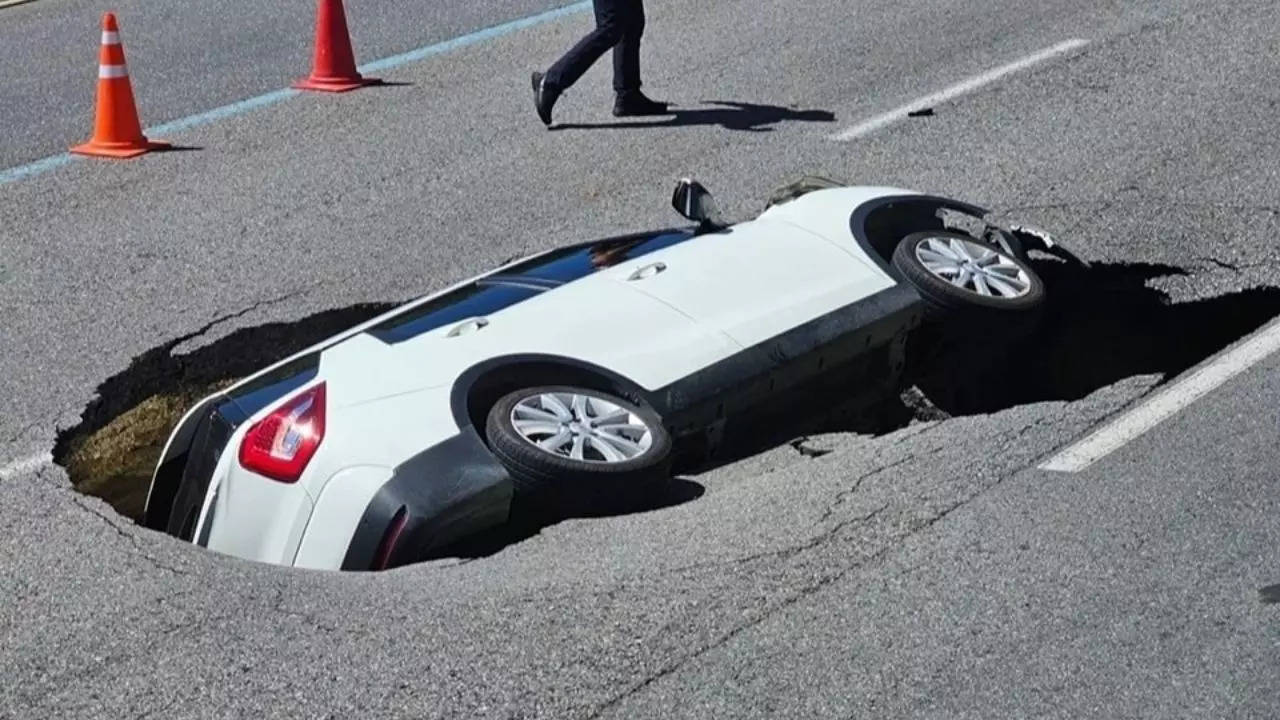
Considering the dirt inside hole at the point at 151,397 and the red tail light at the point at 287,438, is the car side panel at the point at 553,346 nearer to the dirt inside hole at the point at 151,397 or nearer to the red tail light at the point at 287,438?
the red tail light at the point at 287,438

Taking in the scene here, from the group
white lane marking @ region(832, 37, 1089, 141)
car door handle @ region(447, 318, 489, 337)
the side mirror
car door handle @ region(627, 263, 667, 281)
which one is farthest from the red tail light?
white lane marking @ region(832, 37, 1089, 141)

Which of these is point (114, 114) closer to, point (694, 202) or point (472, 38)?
point (472, 38)

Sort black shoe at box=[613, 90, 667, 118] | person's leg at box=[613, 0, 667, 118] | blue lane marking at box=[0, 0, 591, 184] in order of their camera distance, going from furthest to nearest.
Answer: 1. black shoe at box=[613, 90, 667, 118]
2. person's leg at box=[613, 0, 667, 118]
3. blue lane marking at box=[0, 0, 591, 184]

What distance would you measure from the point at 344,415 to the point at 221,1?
9.95 metres

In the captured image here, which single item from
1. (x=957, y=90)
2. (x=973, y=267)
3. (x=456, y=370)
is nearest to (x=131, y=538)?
(x=456, y=370)

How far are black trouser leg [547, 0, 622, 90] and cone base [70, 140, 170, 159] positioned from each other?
7.99ft

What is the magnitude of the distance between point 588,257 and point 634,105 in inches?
176

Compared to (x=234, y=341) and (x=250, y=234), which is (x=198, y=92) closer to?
(x=250, y=234)

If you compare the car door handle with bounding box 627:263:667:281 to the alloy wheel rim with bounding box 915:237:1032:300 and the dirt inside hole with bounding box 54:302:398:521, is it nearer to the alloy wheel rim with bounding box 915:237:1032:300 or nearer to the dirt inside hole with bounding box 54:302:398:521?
the alloy wheel rim with bounding box 915:237:1032:300

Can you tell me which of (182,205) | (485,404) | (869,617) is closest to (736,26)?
(182,205)

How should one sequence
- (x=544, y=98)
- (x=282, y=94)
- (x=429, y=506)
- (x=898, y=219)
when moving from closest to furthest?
(x=429, y=506), (x=898, y=219), (x=544, y=98), (x=282, y=94)

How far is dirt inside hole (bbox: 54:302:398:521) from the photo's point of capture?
25.4ft

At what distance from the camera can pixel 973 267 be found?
7.65m

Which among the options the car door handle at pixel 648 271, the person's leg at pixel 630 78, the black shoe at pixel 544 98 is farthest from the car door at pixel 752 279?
the person's leg at pixel 630 78
